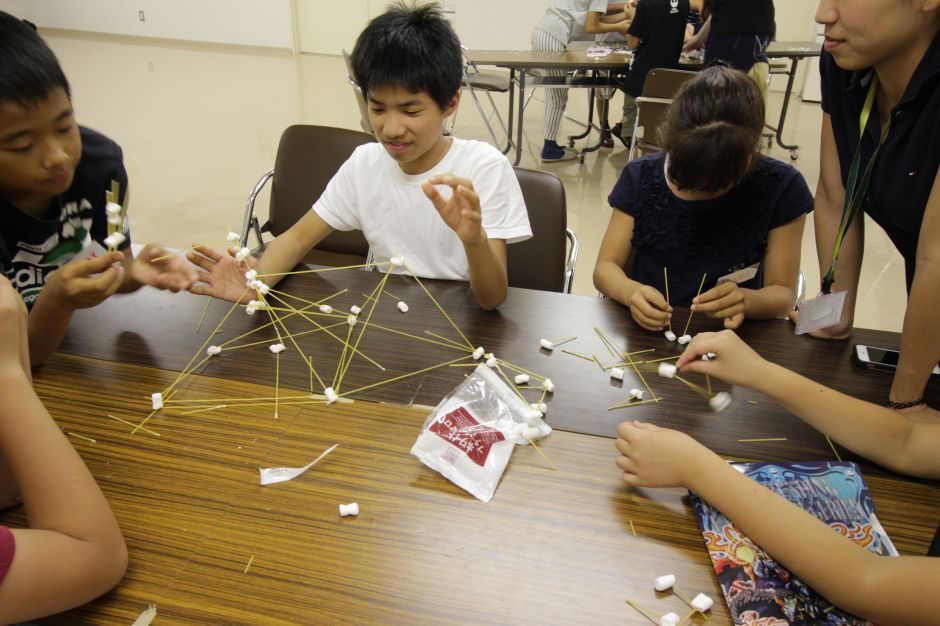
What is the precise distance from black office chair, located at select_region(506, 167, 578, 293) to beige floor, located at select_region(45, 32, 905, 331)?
1314 mm

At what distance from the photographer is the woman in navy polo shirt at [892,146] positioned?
1157 millimetres

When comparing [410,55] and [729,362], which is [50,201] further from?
[729,362]

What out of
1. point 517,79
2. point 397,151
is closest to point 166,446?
point 397,151

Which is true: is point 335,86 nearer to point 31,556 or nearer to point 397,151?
point 397,151

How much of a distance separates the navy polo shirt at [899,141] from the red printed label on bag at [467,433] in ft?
3.48

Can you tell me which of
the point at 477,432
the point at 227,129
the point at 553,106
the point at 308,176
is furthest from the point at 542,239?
the point at 227,129

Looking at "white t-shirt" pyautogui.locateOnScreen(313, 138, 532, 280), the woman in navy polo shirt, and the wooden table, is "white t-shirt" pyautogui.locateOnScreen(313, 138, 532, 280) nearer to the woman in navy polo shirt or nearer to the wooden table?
the wooden table

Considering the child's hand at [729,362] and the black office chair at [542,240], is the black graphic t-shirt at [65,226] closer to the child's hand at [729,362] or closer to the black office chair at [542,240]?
the black office chair at [542,240]

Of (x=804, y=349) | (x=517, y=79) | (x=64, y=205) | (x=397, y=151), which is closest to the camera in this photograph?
(x=804, y=349)

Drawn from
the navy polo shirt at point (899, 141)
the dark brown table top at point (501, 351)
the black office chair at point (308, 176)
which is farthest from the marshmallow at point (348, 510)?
the black office chair at point (308, 176)

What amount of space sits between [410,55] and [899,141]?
1141mm

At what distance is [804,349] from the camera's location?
135 cm

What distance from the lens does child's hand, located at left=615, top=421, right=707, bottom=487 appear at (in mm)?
945

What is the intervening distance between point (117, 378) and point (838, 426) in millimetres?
1346
